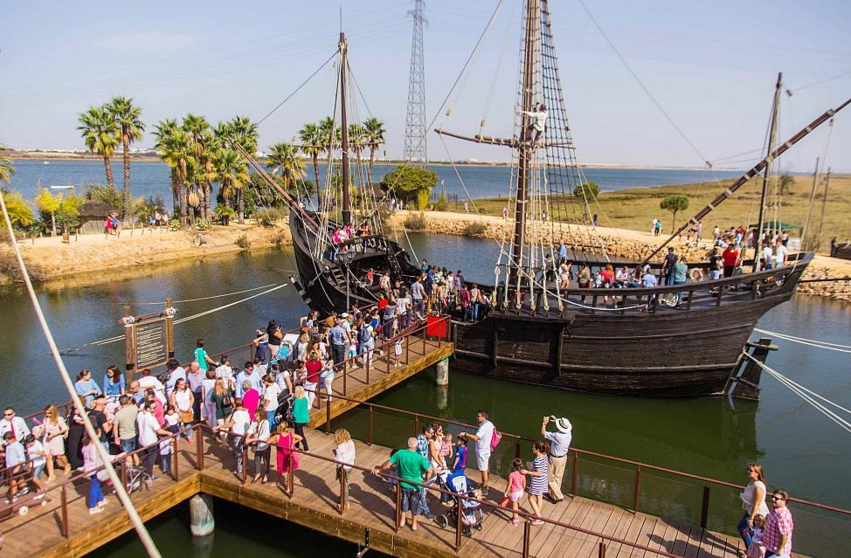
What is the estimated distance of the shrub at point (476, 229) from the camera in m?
55.6

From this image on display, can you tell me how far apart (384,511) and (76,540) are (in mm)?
4285

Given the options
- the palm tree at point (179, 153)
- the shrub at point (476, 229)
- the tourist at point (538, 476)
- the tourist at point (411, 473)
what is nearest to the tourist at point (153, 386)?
the tourist at point (411, 473)

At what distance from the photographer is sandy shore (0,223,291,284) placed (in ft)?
110

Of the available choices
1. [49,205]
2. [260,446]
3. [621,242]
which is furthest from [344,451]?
[621,242]

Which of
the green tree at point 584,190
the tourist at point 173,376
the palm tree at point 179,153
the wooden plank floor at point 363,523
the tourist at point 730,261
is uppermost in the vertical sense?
the palm tree at point 179,153

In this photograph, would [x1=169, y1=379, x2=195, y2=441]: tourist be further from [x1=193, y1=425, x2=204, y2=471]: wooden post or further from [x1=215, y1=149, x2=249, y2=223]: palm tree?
[x1=215, y1=149, x2=249, y2=223]: palm tree

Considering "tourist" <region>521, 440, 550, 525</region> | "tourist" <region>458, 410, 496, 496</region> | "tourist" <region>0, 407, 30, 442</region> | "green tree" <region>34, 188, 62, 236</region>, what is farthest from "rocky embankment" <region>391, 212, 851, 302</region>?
"green tree" <region>34, 188, 62, 236</region>

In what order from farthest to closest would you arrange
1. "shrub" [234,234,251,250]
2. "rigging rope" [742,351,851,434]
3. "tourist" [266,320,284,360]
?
1. "shrub" [234,234,251,250]
2. "rigging rope" [742,351,851,434]
3. "tourist" [266,320,284,360]

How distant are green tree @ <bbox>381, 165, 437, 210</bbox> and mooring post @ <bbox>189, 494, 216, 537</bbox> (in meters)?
52.6

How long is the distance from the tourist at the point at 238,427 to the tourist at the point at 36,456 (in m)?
2.61

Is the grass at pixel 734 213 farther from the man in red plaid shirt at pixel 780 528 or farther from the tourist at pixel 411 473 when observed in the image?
the man in red plaid shirt at pixel 780 528

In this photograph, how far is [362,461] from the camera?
11297 mm

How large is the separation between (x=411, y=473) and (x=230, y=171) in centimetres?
4076

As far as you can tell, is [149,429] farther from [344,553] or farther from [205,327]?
[205,327]
